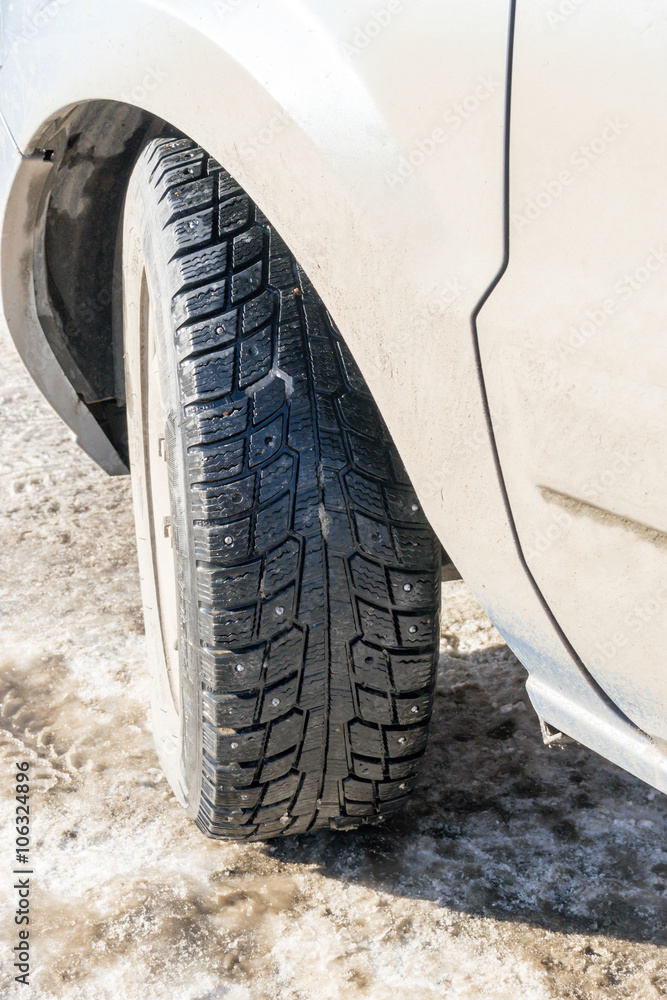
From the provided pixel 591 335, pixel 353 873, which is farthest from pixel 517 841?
pixel 591 335

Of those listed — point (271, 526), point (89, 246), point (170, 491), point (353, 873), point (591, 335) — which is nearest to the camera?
point (591, 335)

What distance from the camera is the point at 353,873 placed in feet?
5.78

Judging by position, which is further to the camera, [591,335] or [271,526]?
Result: [271,526]

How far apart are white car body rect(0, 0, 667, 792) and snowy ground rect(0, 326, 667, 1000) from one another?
2.17ft

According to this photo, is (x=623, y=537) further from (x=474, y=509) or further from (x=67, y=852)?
(x=67, y=852)

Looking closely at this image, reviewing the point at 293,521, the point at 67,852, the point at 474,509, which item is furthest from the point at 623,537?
the point at 67,852

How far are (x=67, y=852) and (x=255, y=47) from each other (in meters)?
1.56

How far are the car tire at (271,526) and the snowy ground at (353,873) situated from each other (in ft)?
0.80

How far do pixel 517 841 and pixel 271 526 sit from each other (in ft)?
2.97

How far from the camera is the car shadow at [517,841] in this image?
1682 millimetres

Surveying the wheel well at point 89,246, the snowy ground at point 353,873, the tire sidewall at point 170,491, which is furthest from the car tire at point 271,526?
the wheel well at point 89,246

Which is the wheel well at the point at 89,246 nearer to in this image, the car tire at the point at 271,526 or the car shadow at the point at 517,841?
the car tire at the point at 271,526

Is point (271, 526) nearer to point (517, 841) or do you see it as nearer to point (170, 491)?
point (170, 491)

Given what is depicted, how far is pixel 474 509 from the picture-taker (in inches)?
43.7
